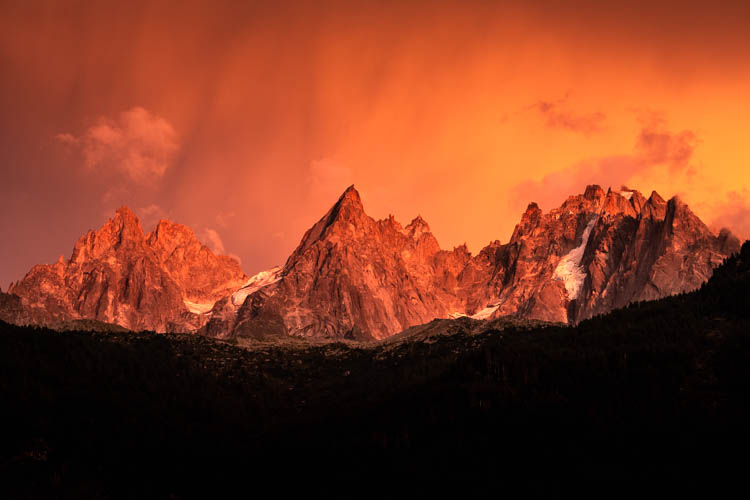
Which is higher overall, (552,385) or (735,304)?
(735,304)

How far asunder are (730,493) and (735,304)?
139 ft

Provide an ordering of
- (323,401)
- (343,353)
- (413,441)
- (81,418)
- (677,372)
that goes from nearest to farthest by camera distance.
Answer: (413,441)
(677,372)
(81,418)
(323,401)
(343,353)

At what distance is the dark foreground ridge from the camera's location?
135ft

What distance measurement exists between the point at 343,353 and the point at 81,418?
244 ft

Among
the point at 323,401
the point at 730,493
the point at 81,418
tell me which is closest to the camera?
the point at 730,493

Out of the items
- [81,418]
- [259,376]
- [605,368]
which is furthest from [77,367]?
[605,368]

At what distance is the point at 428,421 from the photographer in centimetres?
5144

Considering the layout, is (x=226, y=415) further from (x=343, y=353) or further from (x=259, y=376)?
(x=343, y=353)

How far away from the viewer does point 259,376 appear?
96.4m

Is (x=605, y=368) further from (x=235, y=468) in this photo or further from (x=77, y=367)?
(x=77, y=367)

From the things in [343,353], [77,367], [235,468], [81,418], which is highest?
[343,353]

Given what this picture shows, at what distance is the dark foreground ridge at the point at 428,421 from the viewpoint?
41.0m

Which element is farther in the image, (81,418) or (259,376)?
(259,376)

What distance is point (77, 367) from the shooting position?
72.8m
